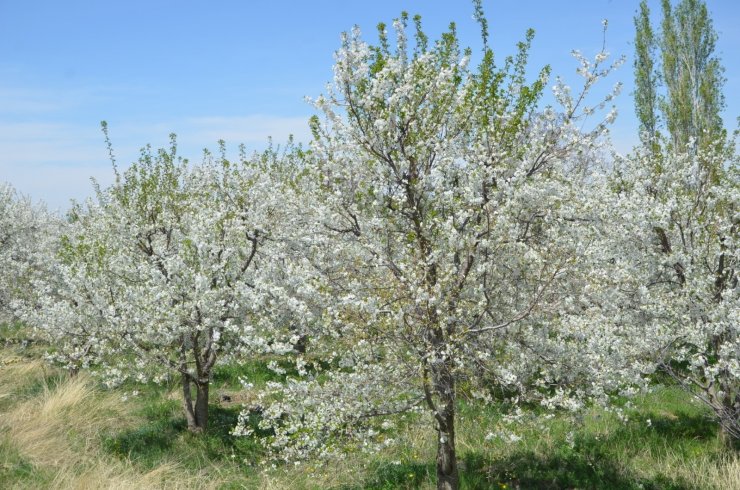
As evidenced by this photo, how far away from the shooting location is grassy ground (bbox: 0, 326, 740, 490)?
8.84m

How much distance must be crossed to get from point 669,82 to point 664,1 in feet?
12.1

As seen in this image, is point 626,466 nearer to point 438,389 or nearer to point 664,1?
point 438,389

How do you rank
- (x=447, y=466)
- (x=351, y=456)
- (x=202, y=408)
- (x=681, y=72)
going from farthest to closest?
(x=681, y=72) < (x=202, y=408) < (x=351, y=456) < (x=447, y=466)

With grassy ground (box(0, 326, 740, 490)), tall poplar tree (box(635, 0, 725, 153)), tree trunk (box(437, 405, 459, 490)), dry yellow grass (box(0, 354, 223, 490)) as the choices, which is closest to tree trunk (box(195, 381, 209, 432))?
grassy ground (box(0, 326, 740, 490))

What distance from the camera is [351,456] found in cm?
950

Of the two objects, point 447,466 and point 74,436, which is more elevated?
point 74,436

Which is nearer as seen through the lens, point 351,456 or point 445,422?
point 445,422

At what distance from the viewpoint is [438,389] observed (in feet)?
23.2

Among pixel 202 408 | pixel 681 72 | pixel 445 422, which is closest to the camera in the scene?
pixel 445 422

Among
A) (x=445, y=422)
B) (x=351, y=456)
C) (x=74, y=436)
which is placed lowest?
(x=351, y=456)

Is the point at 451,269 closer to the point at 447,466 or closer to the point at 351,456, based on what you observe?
the point at 447,466

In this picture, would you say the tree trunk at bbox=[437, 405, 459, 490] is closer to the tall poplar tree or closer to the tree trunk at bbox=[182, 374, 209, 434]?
the tree trunk at bbox=[182, 374, 209, 434]

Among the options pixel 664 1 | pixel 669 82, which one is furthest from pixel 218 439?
pixel 664 1

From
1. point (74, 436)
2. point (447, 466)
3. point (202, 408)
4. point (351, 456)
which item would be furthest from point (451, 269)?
point (74, 436)
